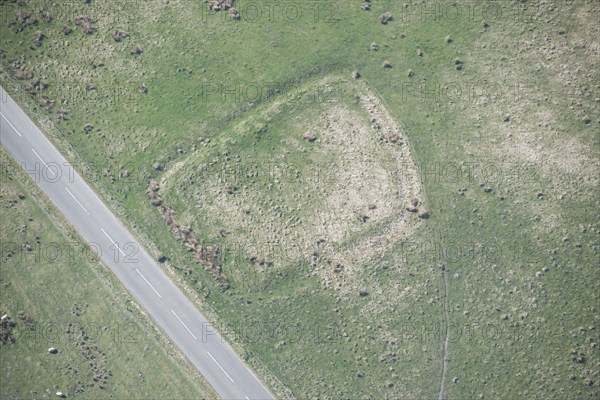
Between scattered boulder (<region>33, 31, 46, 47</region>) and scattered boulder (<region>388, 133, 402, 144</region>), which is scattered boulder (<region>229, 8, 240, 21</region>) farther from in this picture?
scattered boulder (<region>388, 133, 402, 144</region>)

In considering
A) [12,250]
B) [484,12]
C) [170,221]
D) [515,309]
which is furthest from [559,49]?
[12,250]

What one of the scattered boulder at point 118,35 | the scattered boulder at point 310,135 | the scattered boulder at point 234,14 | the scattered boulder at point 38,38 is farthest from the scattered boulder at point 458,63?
the scattered boulder at point 38,38

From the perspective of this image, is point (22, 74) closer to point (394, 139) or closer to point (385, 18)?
point (385, 18)

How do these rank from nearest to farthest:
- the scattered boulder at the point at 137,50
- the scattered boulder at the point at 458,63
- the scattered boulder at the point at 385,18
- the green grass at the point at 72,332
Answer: the green grass at the point at 72,332 → the scattered boulder at the point at 458,63 → the scattered boulder at the point at 385,18 → the scattered boulder at the point at 137,50

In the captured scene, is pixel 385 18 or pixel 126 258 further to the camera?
pixel 385 18

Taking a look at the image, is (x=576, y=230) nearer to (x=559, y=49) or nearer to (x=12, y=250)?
(x=559, y=49)

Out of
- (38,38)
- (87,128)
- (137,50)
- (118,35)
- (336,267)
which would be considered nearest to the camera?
(336,267)

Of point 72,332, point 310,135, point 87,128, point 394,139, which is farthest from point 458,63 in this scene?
point 72,332

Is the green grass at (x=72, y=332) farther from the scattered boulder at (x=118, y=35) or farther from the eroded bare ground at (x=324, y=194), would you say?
the scattered boulder at (x=118, y=35)
